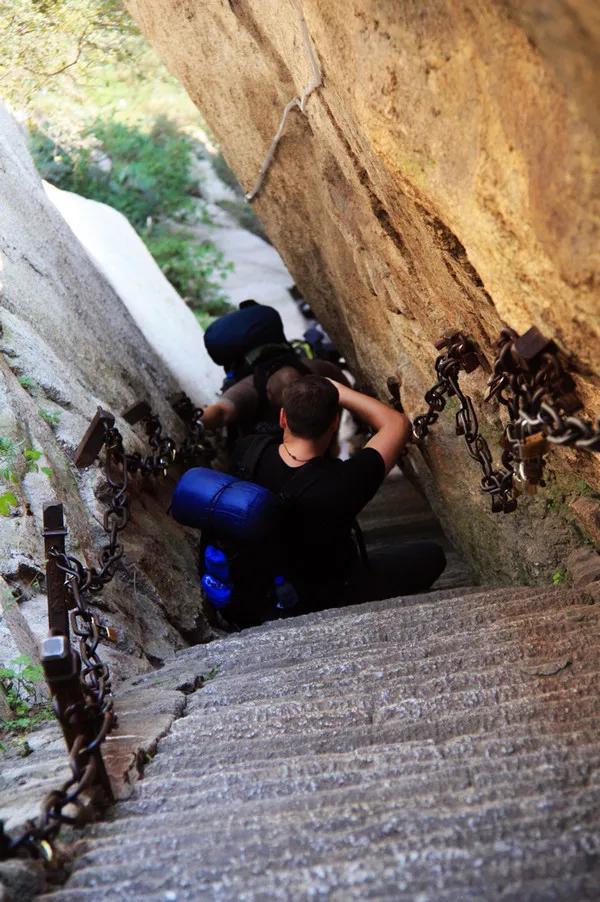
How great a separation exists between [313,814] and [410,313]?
3.10 meters

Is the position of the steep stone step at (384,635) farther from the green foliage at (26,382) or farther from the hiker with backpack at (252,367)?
the hiker with backpack at (252,367)

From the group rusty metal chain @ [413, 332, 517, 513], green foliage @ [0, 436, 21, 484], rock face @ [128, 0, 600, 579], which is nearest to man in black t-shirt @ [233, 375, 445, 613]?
rock face @ [128, 0, 600, 579]

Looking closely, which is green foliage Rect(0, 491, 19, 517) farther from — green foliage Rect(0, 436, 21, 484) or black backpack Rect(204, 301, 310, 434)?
black backpack Rect(204, 301, 310, 434)

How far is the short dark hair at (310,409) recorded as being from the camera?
4590mm

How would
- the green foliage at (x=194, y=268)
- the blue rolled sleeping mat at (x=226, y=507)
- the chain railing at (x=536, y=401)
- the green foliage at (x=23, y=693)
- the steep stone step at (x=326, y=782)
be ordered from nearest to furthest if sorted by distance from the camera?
the steep stone step at (x=326, y=782) < the chain railing at (x=536, y=401) < the green foliage at (x=23, y=693) < the blue rolled sleeping mat at (x=226, y=507) < the green foliage at (x=194, y=268)

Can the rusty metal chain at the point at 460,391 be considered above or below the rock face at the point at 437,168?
below

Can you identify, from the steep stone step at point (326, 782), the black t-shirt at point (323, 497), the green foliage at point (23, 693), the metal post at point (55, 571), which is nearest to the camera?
the steep stone step at point (326, 782)

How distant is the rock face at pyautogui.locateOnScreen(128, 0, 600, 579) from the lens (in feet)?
7.52

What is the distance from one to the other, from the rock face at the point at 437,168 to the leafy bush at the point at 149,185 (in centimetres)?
579

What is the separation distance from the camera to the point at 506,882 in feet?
6.52

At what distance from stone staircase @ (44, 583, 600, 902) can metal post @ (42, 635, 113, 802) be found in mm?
207

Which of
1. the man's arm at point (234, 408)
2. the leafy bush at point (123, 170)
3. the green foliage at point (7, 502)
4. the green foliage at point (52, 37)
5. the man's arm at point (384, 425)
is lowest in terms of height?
the man's arm at point (384, 425)

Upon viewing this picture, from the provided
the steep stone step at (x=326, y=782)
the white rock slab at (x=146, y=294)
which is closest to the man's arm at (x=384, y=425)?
the steep stone step at (x=326, y=782)

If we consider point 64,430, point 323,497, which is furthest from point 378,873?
point 64,430
